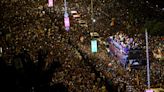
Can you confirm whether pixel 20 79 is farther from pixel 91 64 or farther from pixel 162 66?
pixel 162 66

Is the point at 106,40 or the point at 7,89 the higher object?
the point at 7,89

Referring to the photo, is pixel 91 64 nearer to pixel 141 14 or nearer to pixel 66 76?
pixel 66 76

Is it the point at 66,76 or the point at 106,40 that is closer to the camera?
the point at 66,76

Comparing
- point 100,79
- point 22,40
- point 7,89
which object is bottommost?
point 100,79

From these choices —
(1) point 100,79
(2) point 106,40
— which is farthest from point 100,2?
(1) point 100,79

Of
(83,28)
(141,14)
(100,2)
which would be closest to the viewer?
(141,14)

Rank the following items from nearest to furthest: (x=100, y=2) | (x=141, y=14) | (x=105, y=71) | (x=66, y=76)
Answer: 1. (x=66, y=76)
2. (x=105, y=71)
3. (x=141, y=14)
4. (x=100, y=2)
